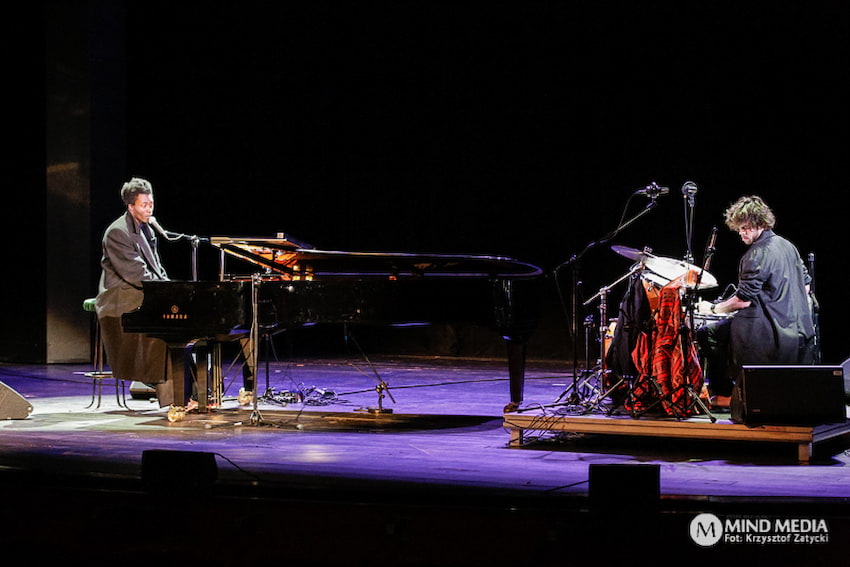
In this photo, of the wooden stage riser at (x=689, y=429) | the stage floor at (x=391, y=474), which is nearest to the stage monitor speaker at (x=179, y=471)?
the stage floor at (x=391, y=474)

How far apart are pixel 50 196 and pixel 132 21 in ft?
7.22

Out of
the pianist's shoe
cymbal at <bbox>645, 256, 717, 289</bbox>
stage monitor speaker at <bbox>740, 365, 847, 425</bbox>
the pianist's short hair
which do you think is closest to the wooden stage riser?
stage monitor speaker at <bbox>740, 365, 847, 425</bbox>

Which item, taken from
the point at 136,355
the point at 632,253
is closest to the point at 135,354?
the point at 136,355

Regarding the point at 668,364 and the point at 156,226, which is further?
the point at 156,226

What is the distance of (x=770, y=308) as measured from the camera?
5.34m

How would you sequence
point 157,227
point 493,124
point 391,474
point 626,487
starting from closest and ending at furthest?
point 626,487 < point 391,474 < point 157,227 < point 493,124

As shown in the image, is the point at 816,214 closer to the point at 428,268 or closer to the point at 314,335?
the point at 428,268

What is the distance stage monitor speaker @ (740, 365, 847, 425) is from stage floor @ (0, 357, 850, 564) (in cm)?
22

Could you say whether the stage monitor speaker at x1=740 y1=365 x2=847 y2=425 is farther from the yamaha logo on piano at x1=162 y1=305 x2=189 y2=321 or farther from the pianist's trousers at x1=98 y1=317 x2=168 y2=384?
the pianist's trousers at x1=98 y1=317 x2=168 y2=384

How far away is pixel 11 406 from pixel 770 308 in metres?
4.68

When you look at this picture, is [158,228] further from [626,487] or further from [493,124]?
[493,124]

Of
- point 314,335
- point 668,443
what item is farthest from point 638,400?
point 314,335

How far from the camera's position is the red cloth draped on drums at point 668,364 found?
4973 mm

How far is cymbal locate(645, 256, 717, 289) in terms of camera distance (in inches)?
202
